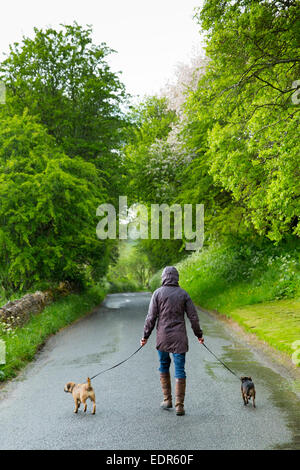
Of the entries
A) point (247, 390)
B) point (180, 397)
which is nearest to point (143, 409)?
point (180, 397)

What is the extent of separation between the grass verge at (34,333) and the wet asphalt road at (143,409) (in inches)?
12.7

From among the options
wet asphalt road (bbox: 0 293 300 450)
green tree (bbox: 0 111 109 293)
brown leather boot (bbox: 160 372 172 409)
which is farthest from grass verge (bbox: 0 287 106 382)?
brown leather boot (bbox: 160 372 172 409)

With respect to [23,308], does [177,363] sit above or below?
above

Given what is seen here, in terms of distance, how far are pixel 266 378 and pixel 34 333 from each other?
272 inches

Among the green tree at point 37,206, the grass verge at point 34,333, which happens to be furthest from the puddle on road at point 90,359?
the green tree at point 37,206

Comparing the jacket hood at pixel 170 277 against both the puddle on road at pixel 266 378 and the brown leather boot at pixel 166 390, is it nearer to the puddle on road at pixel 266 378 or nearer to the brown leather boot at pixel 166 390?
the brown leather boot at pixel 166 390

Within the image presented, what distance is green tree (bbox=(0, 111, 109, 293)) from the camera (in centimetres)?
1655

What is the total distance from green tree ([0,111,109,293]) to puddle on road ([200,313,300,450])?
27.1 ft

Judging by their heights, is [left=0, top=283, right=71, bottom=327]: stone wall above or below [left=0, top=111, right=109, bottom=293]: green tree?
below

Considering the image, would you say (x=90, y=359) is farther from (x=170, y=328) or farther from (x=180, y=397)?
(x=180, y=397)

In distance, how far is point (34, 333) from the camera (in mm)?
12195

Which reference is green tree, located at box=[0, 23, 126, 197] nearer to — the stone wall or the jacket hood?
the stone wall

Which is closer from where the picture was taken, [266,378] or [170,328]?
[170,328]

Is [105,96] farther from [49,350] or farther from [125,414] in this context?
[125,414]
